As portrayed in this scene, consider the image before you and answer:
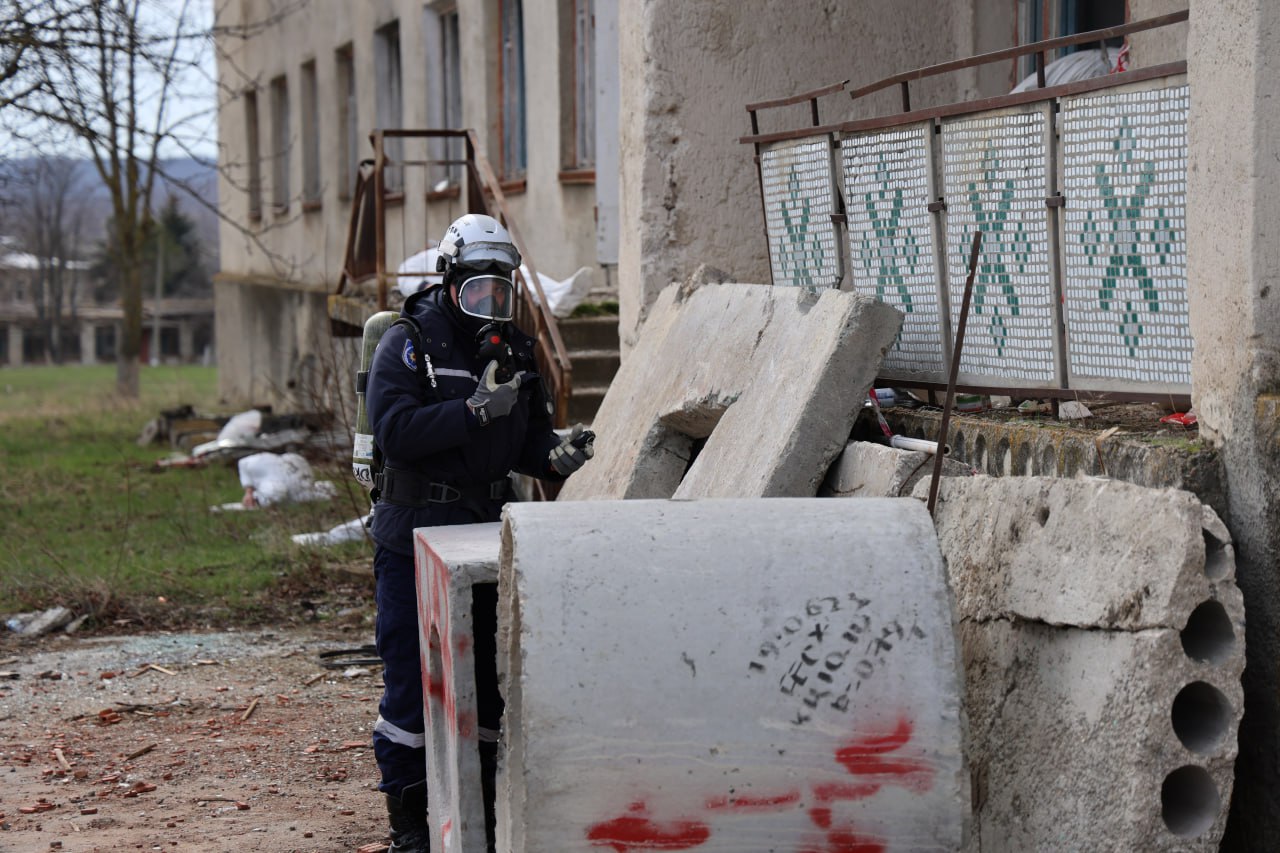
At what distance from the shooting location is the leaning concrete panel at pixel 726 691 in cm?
325

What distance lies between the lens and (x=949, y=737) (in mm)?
3354

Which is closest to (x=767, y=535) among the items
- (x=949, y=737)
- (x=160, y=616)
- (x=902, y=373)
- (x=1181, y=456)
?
(x=949, y=737)

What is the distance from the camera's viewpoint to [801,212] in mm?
6434

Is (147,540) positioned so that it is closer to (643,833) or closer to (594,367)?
(594,367)

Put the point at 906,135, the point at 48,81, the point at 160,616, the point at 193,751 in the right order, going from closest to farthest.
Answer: the point at 906,135, the point at 193,751, the point at 160,616, the point at 48,81

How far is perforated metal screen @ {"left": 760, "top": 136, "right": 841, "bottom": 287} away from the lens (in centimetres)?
615

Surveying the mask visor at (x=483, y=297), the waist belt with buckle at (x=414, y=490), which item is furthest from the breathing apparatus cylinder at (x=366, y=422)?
the mask visor at (x=483, y=297)

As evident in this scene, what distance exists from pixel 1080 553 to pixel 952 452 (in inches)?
47.7

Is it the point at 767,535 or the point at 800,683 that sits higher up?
the point at 767,535

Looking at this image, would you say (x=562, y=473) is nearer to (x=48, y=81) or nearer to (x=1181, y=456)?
(x=1181, y=456)

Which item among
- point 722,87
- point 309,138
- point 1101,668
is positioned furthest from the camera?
point 309,138

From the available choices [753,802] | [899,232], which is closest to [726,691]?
[753,802]

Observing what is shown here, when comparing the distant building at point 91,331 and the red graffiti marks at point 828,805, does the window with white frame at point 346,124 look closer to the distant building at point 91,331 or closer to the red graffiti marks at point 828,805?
the red graffiti marks at point 828,805

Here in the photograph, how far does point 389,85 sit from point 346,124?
2.05 metres
